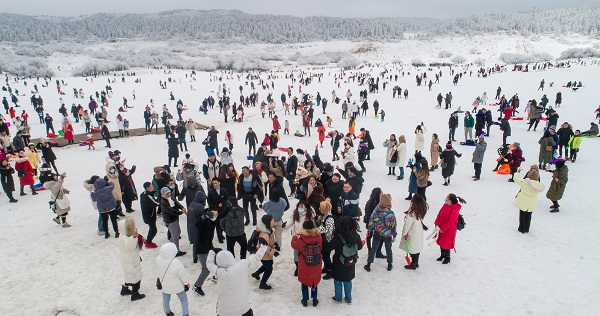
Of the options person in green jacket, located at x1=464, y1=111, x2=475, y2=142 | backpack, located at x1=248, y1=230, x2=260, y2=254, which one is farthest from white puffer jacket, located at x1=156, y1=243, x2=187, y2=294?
person in green jacket, located at x1=464, y1=111, x2=475, y2=142

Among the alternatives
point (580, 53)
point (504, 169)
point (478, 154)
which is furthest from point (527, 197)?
point (580, 53)

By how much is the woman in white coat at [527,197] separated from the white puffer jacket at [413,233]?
2.91 m

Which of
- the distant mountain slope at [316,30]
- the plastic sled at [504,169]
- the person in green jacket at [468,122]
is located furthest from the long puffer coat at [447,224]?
the distant mountain slope at [316,30]

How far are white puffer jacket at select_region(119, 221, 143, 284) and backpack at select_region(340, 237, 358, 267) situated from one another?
329cm

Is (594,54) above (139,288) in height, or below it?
above

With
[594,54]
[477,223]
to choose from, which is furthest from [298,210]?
[594,54]

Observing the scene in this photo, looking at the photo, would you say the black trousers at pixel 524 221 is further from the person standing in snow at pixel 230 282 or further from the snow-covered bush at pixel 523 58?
the snow-covered bush at pixel 523 58

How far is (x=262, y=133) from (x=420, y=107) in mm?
13982

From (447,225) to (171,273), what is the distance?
481 centimetres

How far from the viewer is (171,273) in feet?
16.1

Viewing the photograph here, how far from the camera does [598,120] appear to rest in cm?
1948

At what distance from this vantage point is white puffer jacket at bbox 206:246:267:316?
4391mm

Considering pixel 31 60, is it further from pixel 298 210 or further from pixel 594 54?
pixel 594 54

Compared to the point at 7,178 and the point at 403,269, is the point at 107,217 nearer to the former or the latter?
the point at 7,178
